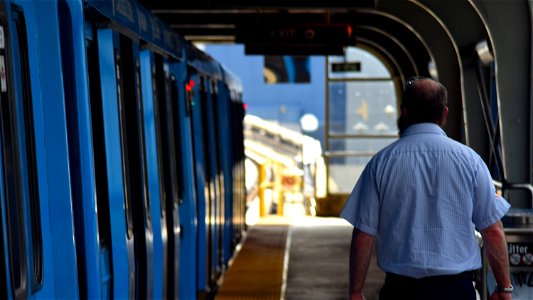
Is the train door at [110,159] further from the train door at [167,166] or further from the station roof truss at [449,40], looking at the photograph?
the station roof truss at [449,40]

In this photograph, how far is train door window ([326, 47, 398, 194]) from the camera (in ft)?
70.2

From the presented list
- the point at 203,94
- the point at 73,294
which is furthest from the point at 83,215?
the point at 203,94

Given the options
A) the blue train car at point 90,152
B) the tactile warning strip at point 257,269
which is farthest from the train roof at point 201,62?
the tactile warning strip at point 257,269

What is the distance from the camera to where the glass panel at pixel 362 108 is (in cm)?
2147

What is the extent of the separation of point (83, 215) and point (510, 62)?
17.0ft

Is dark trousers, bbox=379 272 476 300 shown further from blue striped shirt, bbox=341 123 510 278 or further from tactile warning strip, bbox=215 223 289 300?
tactile warning strip, bbox=215 223 289 300

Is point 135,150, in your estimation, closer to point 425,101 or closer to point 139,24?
point 139,24

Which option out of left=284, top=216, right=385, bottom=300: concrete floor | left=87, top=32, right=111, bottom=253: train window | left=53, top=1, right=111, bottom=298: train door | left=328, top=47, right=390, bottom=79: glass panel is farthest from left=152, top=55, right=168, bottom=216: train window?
left=328, top=47, right=390, bottom=79: glass panel

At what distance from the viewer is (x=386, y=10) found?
14.1 meters

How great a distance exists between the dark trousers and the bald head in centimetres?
67

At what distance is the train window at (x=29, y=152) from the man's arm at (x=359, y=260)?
4.26 ft

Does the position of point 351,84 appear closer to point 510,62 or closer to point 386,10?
point 386,10

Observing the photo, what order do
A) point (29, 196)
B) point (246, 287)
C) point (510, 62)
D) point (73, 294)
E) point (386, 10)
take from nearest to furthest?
point (29, 196) < point (73, 294) < point (510, 62) < point (246, 287) < point (386, 10)

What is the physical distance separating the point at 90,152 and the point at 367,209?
1.21 metres
